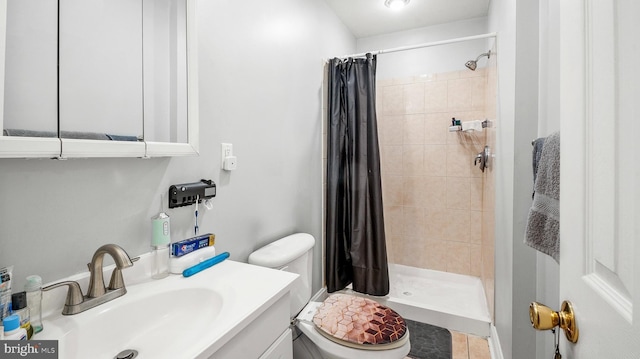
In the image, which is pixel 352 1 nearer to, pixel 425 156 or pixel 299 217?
pixel 425 156

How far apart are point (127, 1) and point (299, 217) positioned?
1.37 m

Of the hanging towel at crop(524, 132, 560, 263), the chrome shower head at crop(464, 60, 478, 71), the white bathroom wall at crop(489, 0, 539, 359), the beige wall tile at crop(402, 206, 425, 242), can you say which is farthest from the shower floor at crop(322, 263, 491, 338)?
the chrome shower head at crop(464, 60, 478, 71)

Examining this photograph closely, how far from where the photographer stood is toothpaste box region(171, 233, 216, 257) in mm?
973

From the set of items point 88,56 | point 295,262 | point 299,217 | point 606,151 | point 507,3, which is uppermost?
A: point 507,3

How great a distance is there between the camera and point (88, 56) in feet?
2.52

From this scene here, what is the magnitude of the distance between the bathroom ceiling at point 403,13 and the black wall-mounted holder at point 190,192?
1833 mm

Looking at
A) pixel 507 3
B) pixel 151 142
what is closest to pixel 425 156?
pixel 507 3

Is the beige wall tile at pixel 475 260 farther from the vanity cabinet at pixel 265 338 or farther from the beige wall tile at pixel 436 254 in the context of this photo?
the vanity cabinet at pixel 265 338

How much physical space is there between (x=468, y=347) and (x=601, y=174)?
5.97 ft

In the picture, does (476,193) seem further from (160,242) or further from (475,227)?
(160,242)

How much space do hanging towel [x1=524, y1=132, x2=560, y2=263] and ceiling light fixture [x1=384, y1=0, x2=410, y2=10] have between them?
5.80ft

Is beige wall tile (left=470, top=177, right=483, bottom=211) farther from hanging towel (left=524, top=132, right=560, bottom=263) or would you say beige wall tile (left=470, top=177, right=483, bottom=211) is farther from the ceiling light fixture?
hanging towel (left=524, top=132, right=560, bottom=263)

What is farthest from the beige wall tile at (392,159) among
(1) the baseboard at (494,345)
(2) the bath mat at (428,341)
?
(1) the baseboard at (494,345)

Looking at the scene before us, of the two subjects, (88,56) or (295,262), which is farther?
(295,262)
